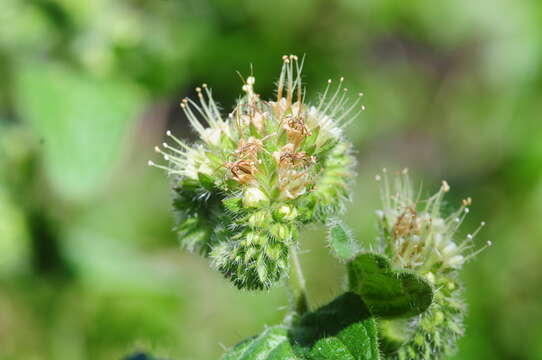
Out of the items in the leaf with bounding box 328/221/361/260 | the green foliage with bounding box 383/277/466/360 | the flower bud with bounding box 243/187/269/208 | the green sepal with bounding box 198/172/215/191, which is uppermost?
the green sepal with bounding box 198/172/215/191

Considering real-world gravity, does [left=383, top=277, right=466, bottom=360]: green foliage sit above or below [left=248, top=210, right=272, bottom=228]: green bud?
below

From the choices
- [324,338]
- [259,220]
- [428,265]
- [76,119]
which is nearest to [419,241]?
[428,265]

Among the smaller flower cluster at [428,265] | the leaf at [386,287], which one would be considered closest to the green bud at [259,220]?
the leaf at [386,287]

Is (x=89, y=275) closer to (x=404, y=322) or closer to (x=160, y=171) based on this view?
(x=160, y=171)

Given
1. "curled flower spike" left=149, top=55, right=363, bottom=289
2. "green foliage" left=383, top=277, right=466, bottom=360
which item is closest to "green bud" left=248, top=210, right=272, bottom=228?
"curled flower spike" left=149, top=55, right=363, bottom=289

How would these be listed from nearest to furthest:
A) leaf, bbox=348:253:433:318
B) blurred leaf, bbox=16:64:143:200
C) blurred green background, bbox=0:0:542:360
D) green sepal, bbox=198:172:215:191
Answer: leaf, bbox=348:253:433:318 < green sepal, bbox=198:172:215:191 < blurred leaf, bbox=16:64:143:200 < blurred green background, bbox=0:0:542:360

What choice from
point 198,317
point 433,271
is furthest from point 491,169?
point 433,271

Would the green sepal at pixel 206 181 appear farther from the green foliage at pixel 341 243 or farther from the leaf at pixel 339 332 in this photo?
the leaf at pixel 339 332

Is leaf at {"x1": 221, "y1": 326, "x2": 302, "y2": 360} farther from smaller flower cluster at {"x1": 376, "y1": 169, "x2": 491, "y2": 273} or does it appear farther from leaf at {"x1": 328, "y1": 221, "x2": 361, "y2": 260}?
smaller flower cluster at {"x1": 376, "y1": 169, "x2": 491, "y2": 273}
